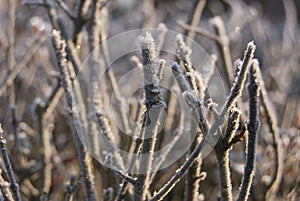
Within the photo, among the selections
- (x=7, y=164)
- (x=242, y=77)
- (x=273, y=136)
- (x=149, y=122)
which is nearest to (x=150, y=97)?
(x=149, y=122)

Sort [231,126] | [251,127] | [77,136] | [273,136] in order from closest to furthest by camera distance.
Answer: [251,127]
[231,126]
[77,136]
[273,136]

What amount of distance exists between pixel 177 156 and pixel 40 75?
69.4 inches

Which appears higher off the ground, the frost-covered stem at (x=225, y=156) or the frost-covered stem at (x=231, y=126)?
the frost-covered stem at (x=231, y=126)

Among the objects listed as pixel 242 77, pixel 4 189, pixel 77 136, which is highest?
→ pixel 242 77

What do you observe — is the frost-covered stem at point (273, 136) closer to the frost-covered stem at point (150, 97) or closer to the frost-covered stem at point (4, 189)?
the frost-covered stem at point (150, 97)

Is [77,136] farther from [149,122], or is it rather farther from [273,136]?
[273,136]

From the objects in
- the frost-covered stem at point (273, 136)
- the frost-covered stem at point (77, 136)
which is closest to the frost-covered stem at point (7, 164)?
the frost-covered stem at point (77, 136)

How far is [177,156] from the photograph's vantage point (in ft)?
7.05

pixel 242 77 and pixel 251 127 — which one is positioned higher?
pixel 242 77

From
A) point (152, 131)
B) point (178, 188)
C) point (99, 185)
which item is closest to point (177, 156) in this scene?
point (178, 188)

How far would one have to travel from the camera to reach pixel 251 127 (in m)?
1.05

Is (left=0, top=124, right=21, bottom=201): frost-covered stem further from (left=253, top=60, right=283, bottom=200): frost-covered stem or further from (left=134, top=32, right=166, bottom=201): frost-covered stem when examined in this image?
(left=253, top=60, right=283, bottom=200): frost-covered stem

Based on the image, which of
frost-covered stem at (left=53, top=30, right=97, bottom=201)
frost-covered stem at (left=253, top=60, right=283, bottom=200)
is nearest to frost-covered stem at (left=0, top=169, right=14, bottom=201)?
frost-covered stem at (left=53, top=30, right=97, bottom=201)

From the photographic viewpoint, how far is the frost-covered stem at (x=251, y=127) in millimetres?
1001
